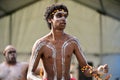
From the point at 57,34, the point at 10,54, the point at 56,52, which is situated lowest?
the point at 56,52

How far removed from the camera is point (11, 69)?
26.4ft

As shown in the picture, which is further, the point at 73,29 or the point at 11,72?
the point at 73,29

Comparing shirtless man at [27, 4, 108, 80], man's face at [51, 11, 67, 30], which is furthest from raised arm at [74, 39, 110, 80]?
man's face at [51, 11, 67, 30]

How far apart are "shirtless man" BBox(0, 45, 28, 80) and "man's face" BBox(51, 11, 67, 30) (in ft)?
10.6

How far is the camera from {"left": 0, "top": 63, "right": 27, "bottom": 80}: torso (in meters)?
7.91

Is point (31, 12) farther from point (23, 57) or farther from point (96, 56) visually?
point (96, 56)

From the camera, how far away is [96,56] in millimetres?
13500

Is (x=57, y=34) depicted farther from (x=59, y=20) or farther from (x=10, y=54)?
(x=10, y=54)

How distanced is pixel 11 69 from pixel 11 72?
0.05 m

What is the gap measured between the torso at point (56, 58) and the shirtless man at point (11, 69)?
3166 millimetres

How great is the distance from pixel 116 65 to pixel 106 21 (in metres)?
1.25

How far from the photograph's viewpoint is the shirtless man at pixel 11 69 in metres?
7.79

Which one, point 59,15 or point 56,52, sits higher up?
point 59,15

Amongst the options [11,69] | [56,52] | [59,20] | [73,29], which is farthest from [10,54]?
[73,29]
